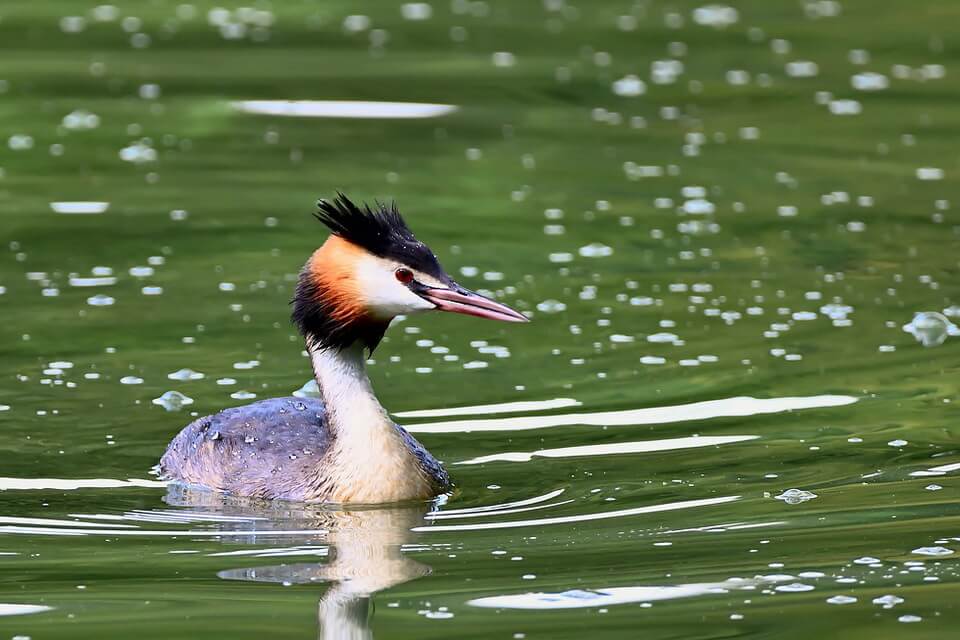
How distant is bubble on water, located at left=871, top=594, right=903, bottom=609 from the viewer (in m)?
8.16

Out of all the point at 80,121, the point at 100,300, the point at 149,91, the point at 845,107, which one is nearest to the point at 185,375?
the point at 100,300

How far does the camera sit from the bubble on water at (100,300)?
13672 mm

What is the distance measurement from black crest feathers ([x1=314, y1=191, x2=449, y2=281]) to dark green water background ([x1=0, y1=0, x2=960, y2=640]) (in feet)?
3.87

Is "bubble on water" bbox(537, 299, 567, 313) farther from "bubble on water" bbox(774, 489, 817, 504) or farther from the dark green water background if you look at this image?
"bubble on water" bbox(774, 489, 817, 504)

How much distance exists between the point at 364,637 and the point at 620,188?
31.3 ft

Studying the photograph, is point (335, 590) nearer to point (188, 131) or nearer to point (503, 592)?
point (503, 592)

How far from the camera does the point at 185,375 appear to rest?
12359 mm

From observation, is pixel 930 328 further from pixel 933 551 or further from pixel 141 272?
pixel 141 272

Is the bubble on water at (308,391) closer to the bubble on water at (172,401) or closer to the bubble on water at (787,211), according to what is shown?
the bubble on water at (172,401)

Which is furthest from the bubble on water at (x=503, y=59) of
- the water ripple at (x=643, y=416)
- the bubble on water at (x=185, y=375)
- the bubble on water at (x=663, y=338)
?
the water ripple at (x=643, y=416)

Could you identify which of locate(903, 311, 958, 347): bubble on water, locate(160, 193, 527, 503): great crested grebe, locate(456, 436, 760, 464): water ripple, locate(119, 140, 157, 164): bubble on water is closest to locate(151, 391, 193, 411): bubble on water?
locate(160, 193, 527, 503): great crested grebe

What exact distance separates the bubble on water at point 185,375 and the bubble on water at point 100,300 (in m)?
1.48

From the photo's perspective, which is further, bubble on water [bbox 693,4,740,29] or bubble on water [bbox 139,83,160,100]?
bubble on water [bbox 693,4,740,29]

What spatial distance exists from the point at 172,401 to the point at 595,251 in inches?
167
